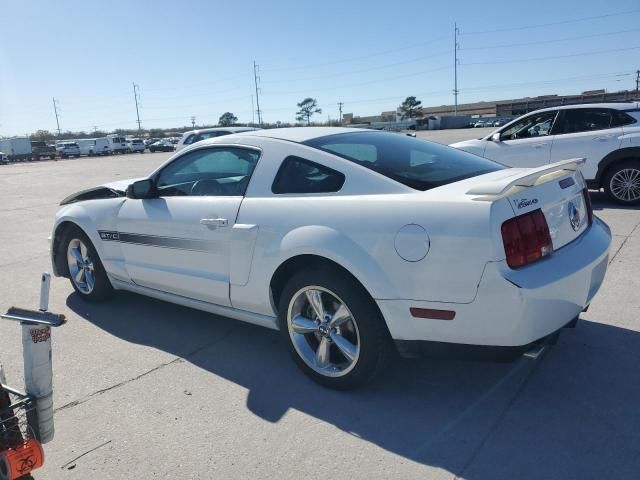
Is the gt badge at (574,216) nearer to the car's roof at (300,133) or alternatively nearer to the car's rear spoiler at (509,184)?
the car's rear spoiler at (509,184)

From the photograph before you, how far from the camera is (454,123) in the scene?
80.3 metres

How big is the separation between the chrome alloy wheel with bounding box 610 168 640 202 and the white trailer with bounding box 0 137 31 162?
5556cm

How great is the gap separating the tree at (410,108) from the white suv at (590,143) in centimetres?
11243

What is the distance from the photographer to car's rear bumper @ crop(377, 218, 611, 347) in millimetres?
2527

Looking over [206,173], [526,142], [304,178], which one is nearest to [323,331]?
[304,178]

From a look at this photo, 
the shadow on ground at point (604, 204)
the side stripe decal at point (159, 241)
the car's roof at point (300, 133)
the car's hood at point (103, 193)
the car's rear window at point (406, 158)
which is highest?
the car's roof at point (300, 133)

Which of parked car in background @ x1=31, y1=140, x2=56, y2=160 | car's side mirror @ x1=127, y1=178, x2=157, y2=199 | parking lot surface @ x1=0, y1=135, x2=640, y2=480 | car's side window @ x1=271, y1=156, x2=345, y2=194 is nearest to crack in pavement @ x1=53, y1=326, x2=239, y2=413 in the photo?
parking lot surface @ x1=0, y1=135, x2=640, y2=480

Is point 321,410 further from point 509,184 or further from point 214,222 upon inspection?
point 509,184

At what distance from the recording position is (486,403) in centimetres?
296

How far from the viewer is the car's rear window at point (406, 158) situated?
314 cm

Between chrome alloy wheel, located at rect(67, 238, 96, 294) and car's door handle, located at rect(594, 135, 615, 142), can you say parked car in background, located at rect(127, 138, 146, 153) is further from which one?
chrome alloy wheel, located at rect(67, 238, 96, 294)

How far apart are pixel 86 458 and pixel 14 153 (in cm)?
5783

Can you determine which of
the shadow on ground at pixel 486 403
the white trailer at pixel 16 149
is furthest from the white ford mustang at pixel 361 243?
the white trailer at pixel 16 149

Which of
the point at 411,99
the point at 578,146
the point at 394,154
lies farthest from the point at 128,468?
the point at 411,99
